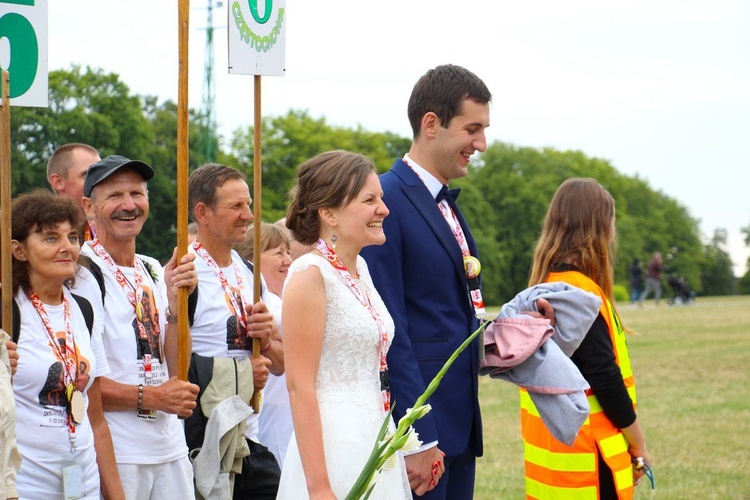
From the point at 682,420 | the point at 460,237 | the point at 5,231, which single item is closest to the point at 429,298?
the point at 460,237

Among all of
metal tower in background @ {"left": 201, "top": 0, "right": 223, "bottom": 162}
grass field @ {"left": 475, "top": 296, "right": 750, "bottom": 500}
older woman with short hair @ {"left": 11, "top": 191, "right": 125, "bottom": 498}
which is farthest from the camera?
metal tower in background @ {"left": 201, "top": 0, "right": 223, "bottom": 162}

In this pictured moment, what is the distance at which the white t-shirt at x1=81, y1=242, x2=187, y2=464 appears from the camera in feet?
15.3

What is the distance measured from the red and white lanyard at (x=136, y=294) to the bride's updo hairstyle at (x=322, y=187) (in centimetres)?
93

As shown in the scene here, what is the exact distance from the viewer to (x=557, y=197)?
5742 millimetres

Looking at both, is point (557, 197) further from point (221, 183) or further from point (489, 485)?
point (489, 485)

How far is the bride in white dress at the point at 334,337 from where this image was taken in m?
3.83

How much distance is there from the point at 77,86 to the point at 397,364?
45.8 metres

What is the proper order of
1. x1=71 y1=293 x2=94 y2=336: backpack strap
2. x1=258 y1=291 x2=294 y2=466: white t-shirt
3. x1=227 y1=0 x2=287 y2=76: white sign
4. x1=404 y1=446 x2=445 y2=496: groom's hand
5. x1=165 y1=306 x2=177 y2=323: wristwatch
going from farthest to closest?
x1=258 y1=291 x2=294 y2=466: white t-shirt
x1=227 y1=0 x2=287 y2=76: white sign
x1=165 y1=306 x2=177 y2=323: wristwatch
x1=71 y1=293 x2=94 y2=336: backpack strap
x1=404 y1=446 x2=445 y2=496: groom's hand

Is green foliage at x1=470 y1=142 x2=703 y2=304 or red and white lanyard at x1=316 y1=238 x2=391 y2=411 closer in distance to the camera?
red and white lanyard at x1=316 y1=238 x2=391 y2=411

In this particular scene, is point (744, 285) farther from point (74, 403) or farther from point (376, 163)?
point (74, 403)

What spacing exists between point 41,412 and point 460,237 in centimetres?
189

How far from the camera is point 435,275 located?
461 centimetres

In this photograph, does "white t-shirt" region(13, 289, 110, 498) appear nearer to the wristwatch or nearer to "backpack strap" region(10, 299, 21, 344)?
"backpack strap" region(10, 299, 21, 344)

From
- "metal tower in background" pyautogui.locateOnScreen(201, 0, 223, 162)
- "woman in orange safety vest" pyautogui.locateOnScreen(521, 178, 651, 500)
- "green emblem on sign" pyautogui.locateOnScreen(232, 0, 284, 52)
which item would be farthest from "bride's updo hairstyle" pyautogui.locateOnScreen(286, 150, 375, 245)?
"metal tower in background" pyautogui.locateOnScreen(201, 0, 223, 162)
